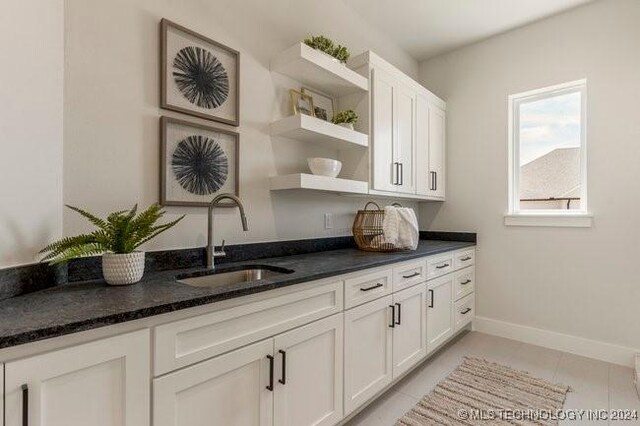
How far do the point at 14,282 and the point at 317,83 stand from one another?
6.22 feet

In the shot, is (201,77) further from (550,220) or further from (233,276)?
(550,220)

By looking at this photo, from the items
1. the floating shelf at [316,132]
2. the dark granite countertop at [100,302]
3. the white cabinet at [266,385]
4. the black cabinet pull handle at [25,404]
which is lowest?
the white cabinet at [266,385]

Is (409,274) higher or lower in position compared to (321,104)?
lower

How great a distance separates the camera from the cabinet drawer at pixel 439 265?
2348mm

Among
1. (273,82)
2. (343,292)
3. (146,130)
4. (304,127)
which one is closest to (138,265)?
(146,130)

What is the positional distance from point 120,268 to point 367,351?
4.13ft

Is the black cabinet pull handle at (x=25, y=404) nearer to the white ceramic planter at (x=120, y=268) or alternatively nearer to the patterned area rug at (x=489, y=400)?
the white ceramic planter at (x=120, y=268)

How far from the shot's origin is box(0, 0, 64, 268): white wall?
1063 millimetres

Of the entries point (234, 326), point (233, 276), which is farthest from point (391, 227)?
point (234, 326)

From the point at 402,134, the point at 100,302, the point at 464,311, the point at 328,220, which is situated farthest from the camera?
the point at 464,311

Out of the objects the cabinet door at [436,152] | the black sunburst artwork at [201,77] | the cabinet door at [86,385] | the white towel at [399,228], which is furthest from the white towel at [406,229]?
the cabinet door at [86,385]

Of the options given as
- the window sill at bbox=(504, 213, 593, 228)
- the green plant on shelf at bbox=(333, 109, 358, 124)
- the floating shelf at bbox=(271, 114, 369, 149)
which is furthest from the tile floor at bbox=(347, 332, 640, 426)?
the green plant on shelf at bbox=(333, 109, 358, 124)

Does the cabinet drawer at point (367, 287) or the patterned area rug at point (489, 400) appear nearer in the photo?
the cabinet drawer at point (367, 287)

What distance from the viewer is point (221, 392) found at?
1131 mm
